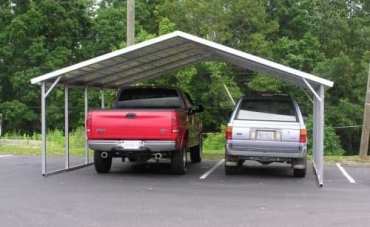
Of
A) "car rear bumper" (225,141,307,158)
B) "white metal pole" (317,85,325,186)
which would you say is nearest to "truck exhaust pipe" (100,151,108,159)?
"car rear bumper" (225,141,307,158)

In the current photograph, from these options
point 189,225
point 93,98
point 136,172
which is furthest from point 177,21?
point 189,225

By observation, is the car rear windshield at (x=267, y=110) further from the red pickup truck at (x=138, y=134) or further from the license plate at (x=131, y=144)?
the license plate at (x=131, y=144)

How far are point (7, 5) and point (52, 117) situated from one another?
939 cm

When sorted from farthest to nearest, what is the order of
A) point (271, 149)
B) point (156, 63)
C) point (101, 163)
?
point (156, 63) < point (101, 163) < point (271, 149)

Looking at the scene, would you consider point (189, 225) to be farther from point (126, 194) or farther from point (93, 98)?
point (93, 98)

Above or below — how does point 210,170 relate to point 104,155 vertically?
below

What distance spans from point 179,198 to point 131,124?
3.06m

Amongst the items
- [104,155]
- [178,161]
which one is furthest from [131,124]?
[178,161]

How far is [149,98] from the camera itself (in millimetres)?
15734

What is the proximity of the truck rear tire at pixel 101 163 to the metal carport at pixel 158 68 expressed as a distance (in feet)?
3.57

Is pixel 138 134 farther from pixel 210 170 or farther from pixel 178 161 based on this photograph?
pixel 210 170

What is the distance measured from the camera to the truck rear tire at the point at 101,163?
47.4ft

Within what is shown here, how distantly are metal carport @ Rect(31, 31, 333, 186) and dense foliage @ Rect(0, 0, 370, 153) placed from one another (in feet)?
59.1

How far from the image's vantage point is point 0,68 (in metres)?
45.9
